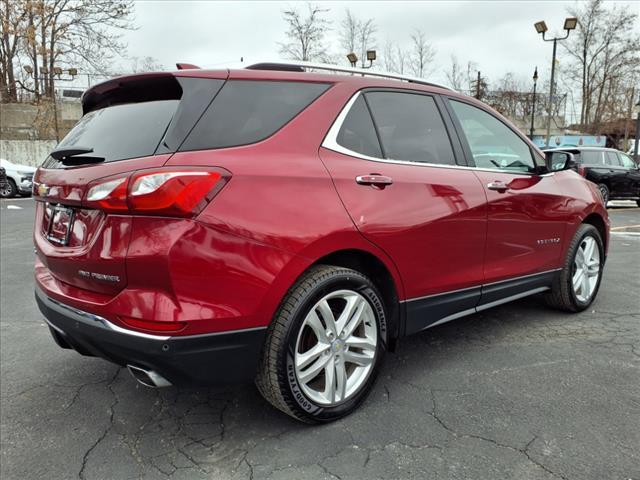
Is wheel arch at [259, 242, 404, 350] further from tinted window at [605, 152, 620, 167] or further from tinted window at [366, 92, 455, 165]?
tinted window at [605, 152, 620, 167]

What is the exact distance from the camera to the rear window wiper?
2.23 meters

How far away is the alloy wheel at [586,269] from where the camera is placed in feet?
13.6

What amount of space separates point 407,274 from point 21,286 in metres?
4.45

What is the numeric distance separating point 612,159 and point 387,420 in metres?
14.3

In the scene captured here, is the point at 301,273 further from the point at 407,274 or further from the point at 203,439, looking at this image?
the point at 203,439

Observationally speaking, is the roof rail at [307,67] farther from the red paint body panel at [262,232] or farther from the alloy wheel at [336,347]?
the alloy wheel at [336,347]

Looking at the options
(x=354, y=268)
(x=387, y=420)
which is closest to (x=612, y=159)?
(x=354, y=268)

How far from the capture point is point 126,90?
2.47 metres

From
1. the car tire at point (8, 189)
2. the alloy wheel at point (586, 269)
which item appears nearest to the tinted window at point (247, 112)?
the alloy wheel at point (586, 269)

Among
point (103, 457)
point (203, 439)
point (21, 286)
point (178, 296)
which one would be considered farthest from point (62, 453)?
point (21, 286)

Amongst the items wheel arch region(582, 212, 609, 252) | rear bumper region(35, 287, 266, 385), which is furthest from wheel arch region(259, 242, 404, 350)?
wheel arch region(582, 212, 609, 252)

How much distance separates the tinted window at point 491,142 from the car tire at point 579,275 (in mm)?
903

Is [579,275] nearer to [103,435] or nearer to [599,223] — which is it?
[599,223]

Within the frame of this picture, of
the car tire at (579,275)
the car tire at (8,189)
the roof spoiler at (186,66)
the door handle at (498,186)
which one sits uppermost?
the roof spoiler at (186,66)
